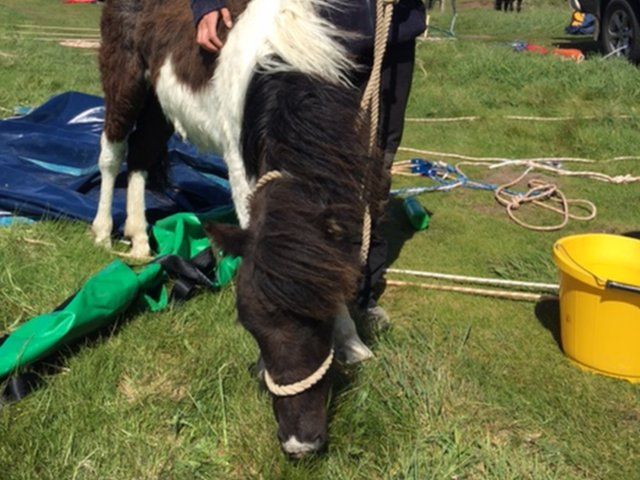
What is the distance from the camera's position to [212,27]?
2936mm

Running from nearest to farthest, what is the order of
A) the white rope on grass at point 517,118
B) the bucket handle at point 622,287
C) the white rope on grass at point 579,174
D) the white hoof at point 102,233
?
the bucket handle at point 622,287, the white hoof at point 102,233, the white rope on grass at point 579,174, the white rope on grass at point 517,118

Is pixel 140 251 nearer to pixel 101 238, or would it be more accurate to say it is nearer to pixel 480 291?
pixel 101 238

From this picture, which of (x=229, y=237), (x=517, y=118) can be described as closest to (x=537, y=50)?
(x=517, y=118)

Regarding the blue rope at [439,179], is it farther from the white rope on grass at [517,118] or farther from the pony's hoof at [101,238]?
the pony's hoof at [101,238]

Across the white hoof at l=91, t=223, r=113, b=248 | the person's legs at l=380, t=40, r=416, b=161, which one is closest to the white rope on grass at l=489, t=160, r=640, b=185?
the person's legs at l=380, t=40, r=416, b=161

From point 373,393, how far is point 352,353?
25 cm

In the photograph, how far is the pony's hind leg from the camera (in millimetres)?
4230

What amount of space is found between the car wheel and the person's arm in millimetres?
7524

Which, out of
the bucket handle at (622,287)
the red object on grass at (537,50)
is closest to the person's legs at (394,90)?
the bucket handle at (622,287)

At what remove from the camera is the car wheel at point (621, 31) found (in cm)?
906

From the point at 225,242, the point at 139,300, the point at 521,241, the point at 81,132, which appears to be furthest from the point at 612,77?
the point at 225,242

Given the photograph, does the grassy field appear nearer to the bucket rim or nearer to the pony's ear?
the bucket rim

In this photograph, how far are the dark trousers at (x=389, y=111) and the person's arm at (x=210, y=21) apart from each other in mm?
707

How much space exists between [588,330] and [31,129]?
435cm
